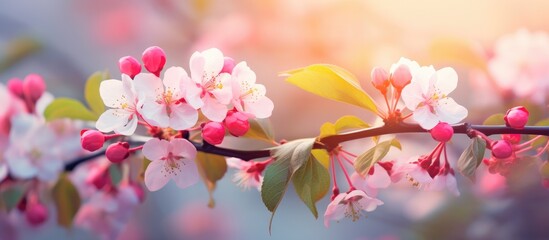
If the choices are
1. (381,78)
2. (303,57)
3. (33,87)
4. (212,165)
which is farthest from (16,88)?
(303,57)

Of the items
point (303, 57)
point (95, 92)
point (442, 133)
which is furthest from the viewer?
point (303, 57)

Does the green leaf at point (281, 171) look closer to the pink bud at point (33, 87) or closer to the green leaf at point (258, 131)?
the green leaf at point (258, 131)

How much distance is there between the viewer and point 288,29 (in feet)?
3.62

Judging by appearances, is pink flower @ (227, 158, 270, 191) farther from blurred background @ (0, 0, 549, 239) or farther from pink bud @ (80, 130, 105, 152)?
blurred background @ (0, 0, 549, 239)

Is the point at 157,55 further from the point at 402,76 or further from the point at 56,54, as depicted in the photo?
the point at 56,54

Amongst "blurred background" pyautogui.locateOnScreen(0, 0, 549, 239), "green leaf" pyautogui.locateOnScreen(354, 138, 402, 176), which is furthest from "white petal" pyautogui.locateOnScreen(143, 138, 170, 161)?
"blurred background" pyautogui.locateOnScreen(0, 0, 549, 239)

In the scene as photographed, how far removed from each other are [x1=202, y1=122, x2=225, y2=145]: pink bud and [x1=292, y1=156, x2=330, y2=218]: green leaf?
0.16 ft

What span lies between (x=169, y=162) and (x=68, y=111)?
0.17 metres

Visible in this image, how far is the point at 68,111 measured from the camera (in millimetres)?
504

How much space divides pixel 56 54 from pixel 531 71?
1004 mm

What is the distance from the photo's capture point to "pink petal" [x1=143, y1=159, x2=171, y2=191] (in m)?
0.36

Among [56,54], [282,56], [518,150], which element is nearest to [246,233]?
[282,56]

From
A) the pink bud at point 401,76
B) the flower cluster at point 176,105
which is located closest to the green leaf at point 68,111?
the flower cluster at point 176,105

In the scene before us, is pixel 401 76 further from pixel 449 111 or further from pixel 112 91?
pixel 112 91
